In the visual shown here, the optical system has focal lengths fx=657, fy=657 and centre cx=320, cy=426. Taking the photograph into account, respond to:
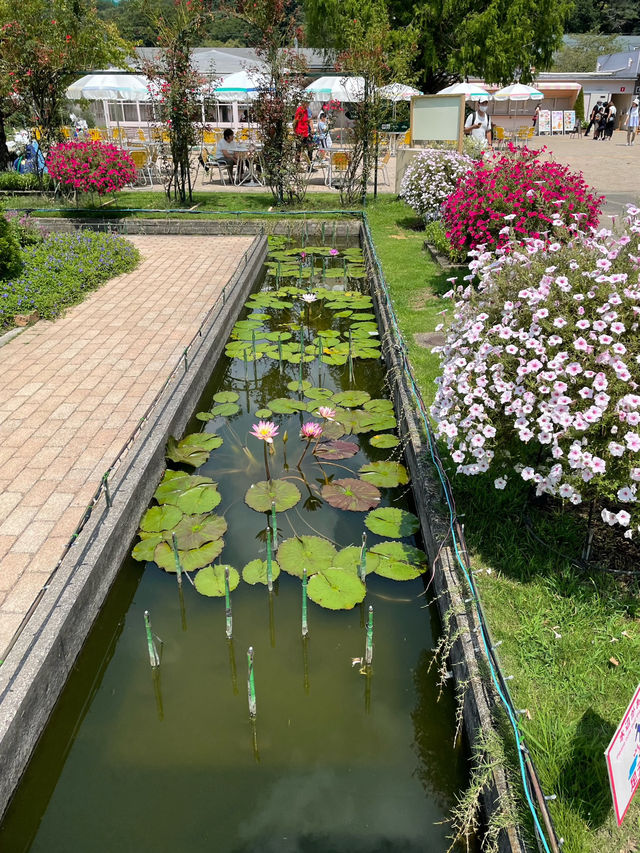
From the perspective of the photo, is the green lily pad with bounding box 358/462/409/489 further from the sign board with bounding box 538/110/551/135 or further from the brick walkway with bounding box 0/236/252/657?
the sign board with bounding box 538/110/551/135

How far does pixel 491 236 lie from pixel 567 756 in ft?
17.2

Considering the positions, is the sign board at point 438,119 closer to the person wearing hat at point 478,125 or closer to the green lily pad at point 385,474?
the green lily pad at point 385,474

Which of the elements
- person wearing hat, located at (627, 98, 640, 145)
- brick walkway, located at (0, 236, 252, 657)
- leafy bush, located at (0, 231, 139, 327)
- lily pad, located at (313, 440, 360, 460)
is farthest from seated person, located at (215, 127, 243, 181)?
person wearing hat, located at (627, 98, 640, 145)

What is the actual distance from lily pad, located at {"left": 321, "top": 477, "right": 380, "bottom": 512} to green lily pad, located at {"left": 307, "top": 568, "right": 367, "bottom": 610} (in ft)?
2.22

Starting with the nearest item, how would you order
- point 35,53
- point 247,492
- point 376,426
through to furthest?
point 247,492
point 376,426
point 35,53

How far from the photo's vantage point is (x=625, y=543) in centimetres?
346

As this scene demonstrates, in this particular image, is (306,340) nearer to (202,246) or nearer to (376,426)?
(376,426)

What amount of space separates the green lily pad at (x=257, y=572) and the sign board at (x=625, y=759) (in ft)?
6.66

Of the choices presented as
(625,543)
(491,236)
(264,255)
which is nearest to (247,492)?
(625,543)

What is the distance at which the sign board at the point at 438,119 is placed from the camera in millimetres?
11211

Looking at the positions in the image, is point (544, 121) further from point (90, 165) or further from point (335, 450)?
point (335, 450)

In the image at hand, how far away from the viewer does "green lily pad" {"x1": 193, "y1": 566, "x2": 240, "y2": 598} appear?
11.3ft

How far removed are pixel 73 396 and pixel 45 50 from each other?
9.54 m

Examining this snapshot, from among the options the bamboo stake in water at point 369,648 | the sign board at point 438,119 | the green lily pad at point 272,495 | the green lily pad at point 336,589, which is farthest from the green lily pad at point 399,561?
the sign board at point 438,119
